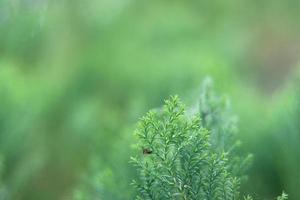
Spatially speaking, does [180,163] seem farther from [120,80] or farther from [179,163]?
[120,80]

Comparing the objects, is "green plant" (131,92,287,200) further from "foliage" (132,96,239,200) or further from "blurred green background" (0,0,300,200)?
"blurred green background" (0,0,300,200)

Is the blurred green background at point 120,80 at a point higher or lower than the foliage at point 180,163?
higher

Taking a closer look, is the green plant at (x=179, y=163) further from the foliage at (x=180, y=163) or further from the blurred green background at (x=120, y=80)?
the blurred green background at (x=120, y=80)

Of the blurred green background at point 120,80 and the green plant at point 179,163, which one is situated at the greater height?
the blurred green background at point 120,80

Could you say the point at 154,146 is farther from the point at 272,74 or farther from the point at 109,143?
the point at 272,74

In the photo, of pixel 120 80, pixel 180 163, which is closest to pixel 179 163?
pixel 180 163

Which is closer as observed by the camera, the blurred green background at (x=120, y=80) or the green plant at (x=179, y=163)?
the green plant at (x=179, y=163)

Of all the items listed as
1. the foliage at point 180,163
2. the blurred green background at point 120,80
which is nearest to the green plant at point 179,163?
the foliage at point 180,163

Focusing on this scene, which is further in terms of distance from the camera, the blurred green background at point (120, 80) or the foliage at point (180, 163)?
the blurred green background at point (120, 80)

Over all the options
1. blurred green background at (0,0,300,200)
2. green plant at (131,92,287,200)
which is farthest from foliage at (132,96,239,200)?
blurred green background at (0,0,300,200)
